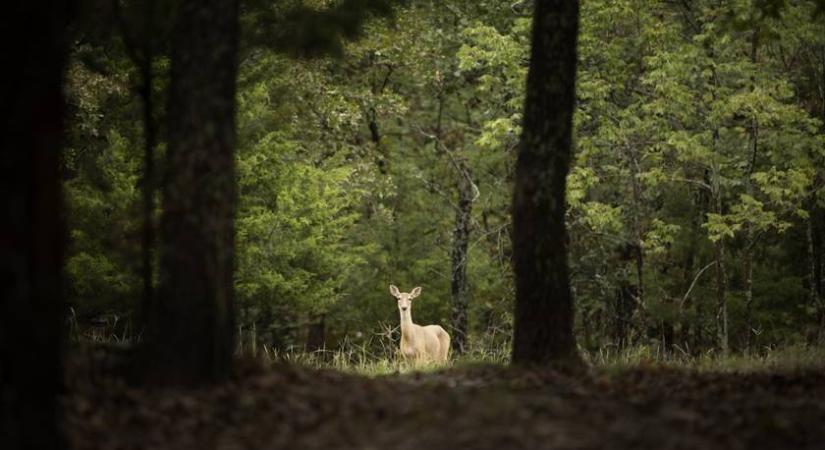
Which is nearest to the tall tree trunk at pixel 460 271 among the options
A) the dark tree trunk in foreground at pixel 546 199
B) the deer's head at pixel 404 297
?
the deer's head at pixel 404 297

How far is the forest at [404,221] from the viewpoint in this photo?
19.8ft

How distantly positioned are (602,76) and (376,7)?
390 inches

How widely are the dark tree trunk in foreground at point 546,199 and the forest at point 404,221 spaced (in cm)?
3

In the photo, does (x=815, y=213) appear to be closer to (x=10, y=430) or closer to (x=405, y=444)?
(x=405, y=444)

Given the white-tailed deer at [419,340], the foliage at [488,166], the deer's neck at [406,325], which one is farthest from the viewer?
the deer's neck at [406,325]

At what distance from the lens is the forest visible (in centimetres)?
604

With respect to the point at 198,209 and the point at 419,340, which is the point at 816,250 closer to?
the point at 419,340

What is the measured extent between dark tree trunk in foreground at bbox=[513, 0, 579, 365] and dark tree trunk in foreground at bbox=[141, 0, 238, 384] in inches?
114

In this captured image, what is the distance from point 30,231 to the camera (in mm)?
5348

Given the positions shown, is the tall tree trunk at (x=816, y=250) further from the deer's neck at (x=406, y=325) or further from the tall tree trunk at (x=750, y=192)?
the deer's neck at (x=406, y=325)

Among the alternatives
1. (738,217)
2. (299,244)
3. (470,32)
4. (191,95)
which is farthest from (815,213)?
(191,95)

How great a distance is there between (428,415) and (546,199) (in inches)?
128

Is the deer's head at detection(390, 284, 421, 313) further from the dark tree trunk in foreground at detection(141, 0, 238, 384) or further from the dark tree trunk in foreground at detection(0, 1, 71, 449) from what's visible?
the dark tree trunk in foreground at detection(0, 1, 71, 449)

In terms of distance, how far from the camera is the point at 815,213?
24.2 metres
